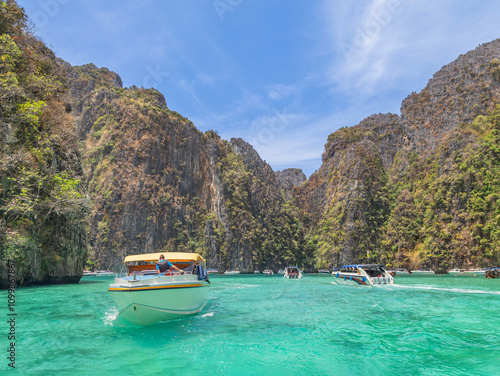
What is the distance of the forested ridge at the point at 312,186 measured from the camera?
8681 centimetres

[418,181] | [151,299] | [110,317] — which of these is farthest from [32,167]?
[418,181]

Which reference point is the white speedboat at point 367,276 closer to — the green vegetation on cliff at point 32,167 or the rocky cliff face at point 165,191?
the green vegetation on cliff at point 32,167

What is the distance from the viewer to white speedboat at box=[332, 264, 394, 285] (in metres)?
35.8

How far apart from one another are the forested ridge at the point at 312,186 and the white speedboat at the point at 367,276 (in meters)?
46.0

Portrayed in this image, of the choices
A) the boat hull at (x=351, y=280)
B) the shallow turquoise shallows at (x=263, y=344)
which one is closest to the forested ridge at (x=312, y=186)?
the shallow turquoise shallows at (x=263, y=344)

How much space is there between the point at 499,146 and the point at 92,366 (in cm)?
10170

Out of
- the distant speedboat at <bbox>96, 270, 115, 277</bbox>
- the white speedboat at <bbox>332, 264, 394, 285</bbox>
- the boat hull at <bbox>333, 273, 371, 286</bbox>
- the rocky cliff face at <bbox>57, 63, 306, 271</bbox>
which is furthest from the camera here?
the rocky cliff face at <bbox>57, 63, 306, 271</bbox>

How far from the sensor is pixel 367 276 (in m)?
36.0

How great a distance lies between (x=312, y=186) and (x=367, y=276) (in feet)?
456

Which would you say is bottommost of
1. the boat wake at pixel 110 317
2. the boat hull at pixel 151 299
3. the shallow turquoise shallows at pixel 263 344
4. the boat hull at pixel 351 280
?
the boat hull at pixel 351 280

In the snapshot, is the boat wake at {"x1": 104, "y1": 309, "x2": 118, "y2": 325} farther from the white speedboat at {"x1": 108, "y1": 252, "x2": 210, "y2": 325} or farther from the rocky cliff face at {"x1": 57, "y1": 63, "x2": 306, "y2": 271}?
the rocky cliff face at {"x1": 57, "y1": 63, "x2": 306, "y2": 271}

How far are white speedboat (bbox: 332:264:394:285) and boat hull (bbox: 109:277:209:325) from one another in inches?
1105

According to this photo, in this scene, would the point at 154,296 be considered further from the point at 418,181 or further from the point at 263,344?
the point at 418,181

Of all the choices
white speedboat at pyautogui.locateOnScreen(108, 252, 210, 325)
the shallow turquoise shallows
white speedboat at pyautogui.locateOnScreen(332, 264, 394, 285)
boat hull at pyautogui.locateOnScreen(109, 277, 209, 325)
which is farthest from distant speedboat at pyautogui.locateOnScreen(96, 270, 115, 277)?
boat hull at pyautogui.locateOnScreen(109, 277, 209, 325)
